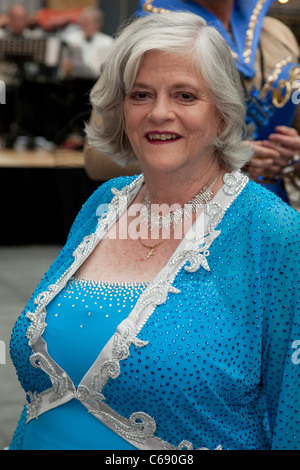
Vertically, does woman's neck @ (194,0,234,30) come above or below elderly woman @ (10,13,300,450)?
above

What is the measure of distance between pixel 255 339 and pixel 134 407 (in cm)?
30

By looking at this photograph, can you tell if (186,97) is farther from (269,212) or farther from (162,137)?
(269,212)

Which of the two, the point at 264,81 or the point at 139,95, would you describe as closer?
the point at 139,95

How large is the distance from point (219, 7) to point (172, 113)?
68cm

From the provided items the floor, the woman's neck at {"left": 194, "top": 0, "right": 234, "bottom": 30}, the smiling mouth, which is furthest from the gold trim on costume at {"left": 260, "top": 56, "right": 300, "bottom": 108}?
the floor

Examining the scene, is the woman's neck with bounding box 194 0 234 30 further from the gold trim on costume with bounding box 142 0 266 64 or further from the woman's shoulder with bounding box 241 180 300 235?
the woman's shoulder with bounding box 241 180 300 235

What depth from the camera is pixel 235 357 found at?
1.56 metres

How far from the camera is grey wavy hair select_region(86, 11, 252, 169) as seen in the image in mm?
1648

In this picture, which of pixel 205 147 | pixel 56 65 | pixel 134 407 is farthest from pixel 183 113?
pixel 56 65

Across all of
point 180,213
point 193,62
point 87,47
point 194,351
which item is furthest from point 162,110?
point 87,47

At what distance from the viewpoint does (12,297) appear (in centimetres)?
483

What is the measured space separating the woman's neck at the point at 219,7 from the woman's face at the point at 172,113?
59cm

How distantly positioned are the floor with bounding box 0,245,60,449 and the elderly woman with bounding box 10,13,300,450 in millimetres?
1327

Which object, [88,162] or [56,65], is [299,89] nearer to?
[88,162]
